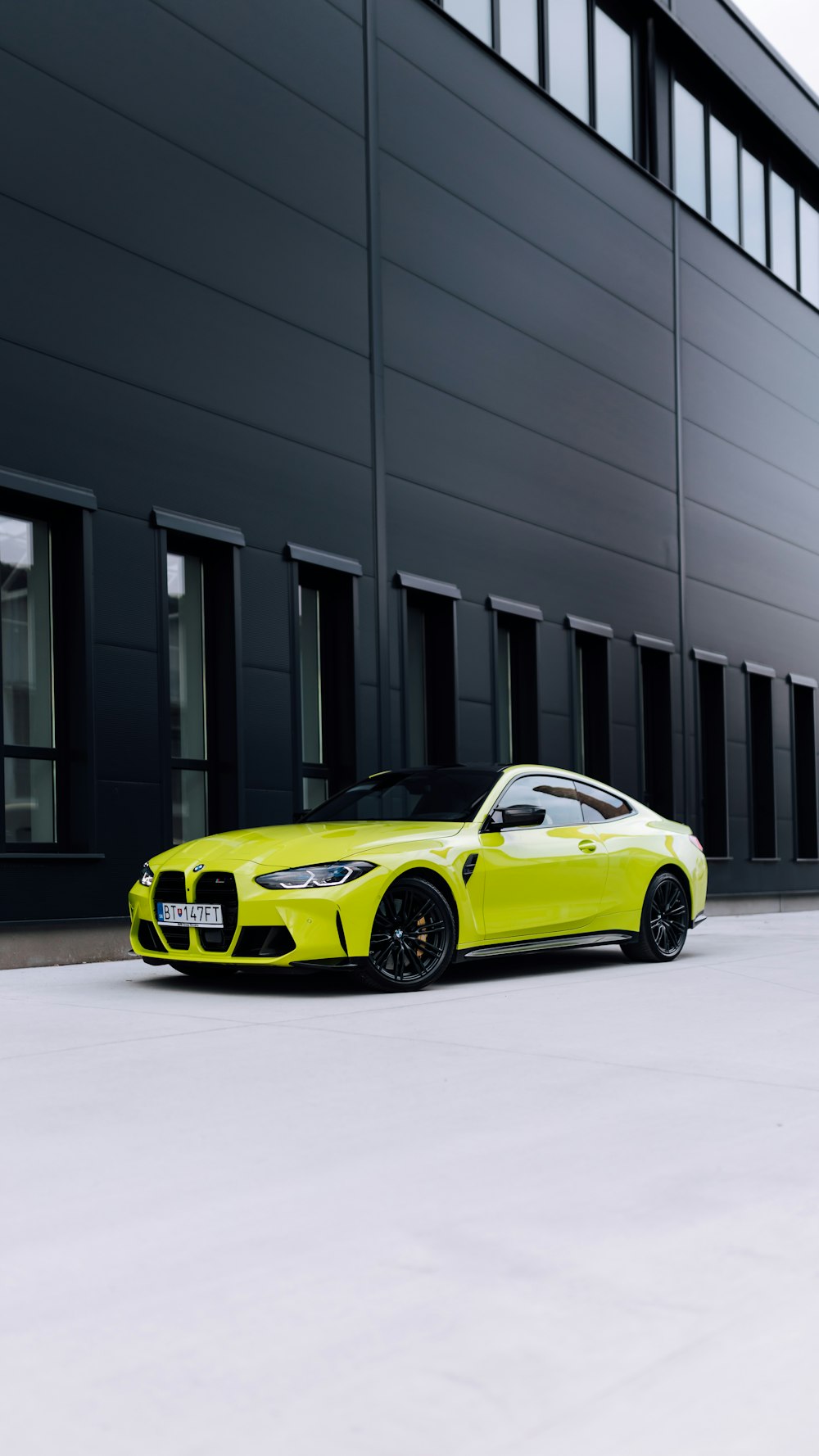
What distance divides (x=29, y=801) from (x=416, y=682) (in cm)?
576

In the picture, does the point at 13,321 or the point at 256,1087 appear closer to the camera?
the point at 256,1087

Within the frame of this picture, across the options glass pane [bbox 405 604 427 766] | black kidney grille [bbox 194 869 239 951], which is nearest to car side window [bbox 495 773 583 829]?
black kidney grille [bbox 194 869 239 951]

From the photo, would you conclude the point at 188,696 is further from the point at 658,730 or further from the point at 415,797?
the point at 658,730

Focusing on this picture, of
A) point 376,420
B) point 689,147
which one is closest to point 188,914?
point 376,420

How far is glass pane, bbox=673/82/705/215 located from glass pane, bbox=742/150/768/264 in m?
1.77

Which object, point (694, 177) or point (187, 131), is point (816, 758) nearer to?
point (694, 177)

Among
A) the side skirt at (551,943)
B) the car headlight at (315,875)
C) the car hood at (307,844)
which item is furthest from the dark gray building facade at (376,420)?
the side skirt at (551,943)

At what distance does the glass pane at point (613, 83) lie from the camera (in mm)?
20141

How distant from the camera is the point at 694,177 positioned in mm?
22766

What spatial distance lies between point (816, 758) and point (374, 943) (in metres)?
18.9

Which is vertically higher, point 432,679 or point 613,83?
point 613,83

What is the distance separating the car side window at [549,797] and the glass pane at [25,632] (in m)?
4.12

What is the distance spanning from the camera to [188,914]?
8.33 m

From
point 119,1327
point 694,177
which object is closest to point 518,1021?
point 119,1327
